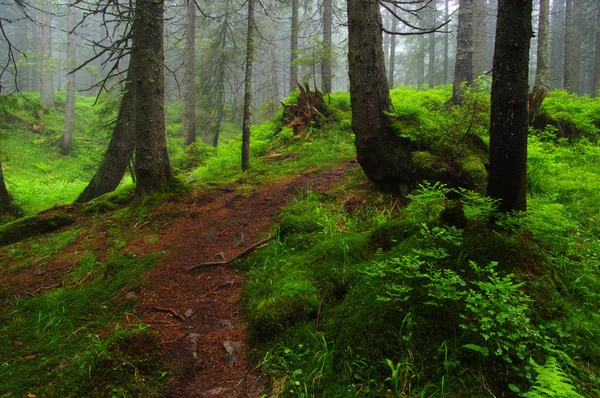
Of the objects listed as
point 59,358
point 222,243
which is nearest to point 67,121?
point 222,243

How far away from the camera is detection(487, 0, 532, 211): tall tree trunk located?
2744 mm

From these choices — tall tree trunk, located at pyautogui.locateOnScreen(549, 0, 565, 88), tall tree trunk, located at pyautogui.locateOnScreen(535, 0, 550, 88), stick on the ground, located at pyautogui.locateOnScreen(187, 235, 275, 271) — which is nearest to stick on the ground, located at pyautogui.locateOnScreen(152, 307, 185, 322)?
stick on the ground, located at pyautogui.locateOnScreen(187, 235, 275, 271)

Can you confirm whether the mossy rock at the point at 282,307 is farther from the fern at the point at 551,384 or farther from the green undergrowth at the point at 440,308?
the fern at the point at 551,384

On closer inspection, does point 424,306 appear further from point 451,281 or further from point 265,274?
point 265,274

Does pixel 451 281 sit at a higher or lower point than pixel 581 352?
higher

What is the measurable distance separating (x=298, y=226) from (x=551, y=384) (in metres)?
3.37

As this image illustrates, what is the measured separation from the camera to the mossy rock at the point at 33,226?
249 inches

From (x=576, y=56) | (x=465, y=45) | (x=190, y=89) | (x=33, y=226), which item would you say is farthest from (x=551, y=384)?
(x=576, y=56)

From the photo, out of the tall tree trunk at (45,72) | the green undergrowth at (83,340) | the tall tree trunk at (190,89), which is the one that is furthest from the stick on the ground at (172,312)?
the tall tree trunk at (45,72)

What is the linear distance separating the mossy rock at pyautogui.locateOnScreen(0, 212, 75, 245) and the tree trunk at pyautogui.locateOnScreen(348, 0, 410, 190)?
637 cm

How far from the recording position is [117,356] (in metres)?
2.78

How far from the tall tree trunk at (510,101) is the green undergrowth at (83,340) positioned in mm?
3484

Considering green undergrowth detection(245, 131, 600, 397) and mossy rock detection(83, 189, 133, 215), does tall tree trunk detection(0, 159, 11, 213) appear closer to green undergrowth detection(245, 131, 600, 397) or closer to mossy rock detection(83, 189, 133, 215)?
mossy rock detection(83, 189, 133, 215)

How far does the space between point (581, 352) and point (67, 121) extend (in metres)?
26.7
